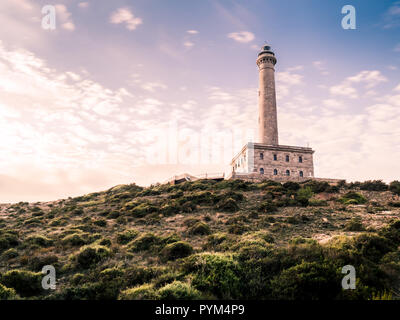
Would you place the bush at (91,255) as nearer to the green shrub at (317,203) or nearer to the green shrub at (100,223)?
the green shrub at (100,223)

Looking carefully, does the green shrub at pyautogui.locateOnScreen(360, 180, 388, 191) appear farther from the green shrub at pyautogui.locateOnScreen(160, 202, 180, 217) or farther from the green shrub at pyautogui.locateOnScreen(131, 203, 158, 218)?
the green shrub at pyautogui.locateOnScreen(131, 203, 158, 218)

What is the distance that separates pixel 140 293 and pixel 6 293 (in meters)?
5.34

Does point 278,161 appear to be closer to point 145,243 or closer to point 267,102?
point 267,102

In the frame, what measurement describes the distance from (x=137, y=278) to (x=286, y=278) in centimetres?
589

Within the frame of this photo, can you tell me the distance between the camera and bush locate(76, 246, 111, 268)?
1424cm

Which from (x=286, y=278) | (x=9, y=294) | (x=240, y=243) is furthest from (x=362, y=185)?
(x=9, y=294)

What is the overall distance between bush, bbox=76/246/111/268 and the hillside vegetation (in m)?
0.05

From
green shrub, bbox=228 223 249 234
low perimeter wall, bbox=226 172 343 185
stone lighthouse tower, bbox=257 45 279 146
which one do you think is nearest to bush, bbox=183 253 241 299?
green shrub, bbox=228 223 249 234

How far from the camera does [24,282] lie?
473 inches

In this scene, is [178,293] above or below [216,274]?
below

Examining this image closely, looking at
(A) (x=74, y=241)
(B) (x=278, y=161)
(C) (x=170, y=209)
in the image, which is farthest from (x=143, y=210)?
(B) (x=278, y=161)

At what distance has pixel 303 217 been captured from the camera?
67.1 ft

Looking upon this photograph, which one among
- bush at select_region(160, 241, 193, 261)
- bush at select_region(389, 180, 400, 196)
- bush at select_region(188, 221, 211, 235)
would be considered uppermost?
bush at select_region(389, 180, 400, 196)
